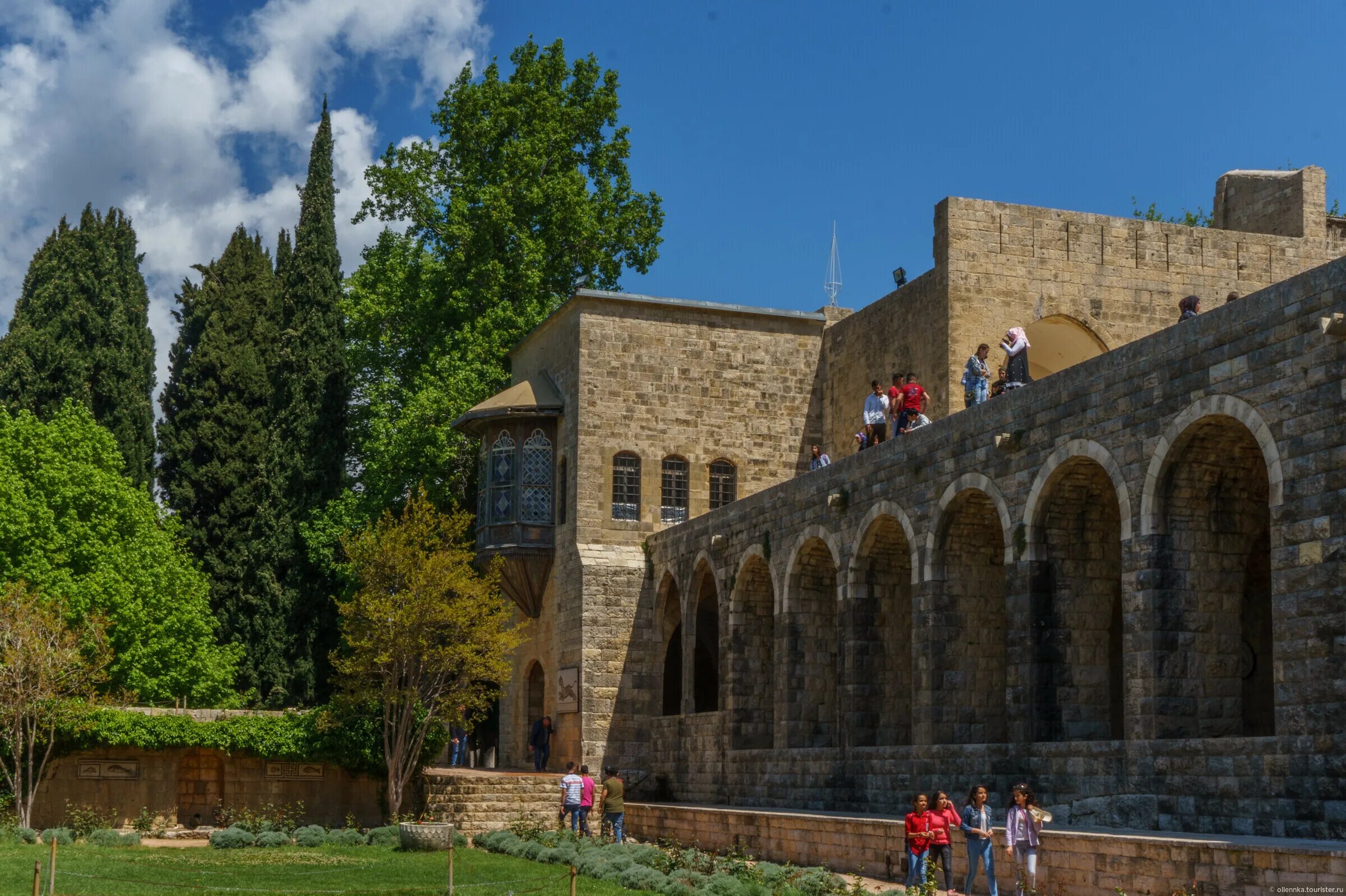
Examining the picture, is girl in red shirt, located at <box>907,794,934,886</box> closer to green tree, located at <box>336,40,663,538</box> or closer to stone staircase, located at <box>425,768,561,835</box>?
stone staircase, located at <box>425,768,561,835</box>

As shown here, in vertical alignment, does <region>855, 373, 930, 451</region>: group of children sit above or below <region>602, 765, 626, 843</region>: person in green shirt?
Answer: above

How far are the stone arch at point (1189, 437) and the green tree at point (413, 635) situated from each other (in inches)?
577

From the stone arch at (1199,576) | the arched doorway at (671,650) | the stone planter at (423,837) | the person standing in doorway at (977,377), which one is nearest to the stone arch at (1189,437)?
the stone arch at (1199,576)

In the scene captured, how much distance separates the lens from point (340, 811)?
2853 centimetres

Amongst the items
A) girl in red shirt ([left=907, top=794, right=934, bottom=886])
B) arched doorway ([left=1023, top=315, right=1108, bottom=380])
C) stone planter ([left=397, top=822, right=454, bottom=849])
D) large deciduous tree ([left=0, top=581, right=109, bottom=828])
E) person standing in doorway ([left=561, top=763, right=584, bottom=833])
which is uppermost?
arched doorway ([left=1023, top=315, right=1108, bottom=380])

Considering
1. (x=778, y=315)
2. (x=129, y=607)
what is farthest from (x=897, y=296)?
(x=129, y=607)

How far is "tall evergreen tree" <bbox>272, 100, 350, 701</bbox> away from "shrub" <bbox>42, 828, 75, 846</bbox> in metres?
11.7

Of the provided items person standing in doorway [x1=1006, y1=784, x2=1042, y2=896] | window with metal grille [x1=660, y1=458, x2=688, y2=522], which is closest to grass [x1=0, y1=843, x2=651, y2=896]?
person standing in doorway [x1=1006, y1=784, x2=1042, y2=896]

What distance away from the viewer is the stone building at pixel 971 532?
13.9 meters

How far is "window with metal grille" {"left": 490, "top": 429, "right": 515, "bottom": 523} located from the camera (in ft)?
99.9

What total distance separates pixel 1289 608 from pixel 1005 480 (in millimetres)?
4949

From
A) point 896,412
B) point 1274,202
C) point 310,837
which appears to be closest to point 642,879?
point 896,412

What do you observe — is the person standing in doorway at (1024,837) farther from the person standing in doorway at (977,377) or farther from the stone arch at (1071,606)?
the person standing in doorway at (977,377)

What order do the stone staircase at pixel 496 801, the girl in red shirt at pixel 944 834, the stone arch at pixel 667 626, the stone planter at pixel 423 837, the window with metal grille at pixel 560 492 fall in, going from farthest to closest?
the window with metal grille at pixel 560 492 → the stone arch at pixel 667 626 → the stone staircase at pixel 496 801 → the stone planter at pixel 423 837 → the girl in red shirt at pixel 944 834
